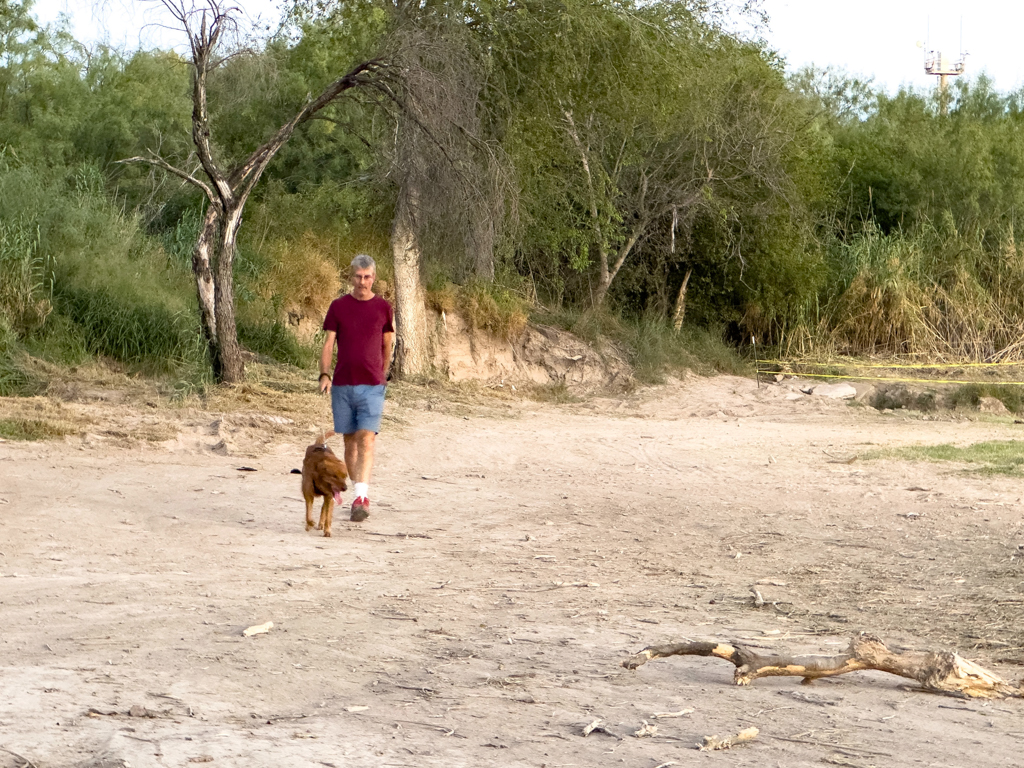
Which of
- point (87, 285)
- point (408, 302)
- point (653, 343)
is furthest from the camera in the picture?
point (653, 343)

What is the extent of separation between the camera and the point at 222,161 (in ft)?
58.7

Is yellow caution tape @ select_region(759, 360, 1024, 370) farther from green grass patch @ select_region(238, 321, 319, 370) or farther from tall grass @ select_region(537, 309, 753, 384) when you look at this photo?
green grass patch @ select_region(238, 321, 319, 370)

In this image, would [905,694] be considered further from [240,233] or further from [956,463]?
[240,233]

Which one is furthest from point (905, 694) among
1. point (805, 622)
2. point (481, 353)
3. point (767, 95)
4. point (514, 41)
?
point (767, 95)

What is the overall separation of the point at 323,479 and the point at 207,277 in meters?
6.67

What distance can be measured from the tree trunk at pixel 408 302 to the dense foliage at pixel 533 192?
52 cm

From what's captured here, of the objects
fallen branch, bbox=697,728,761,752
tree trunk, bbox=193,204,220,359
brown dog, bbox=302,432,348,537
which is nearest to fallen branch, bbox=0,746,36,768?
fallen branch, bbox=697,728,761,752

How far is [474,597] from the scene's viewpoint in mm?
6113

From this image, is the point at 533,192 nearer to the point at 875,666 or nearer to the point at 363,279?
the point at 363,279

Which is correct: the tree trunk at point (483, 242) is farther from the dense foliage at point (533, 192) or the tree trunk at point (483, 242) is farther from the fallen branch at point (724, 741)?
the fallen branch at point (724, 741)

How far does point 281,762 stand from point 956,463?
888cm

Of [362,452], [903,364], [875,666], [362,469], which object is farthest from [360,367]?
[903,364]

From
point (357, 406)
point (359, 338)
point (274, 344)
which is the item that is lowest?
point (357, 406)

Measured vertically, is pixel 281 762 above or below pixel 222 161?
below
